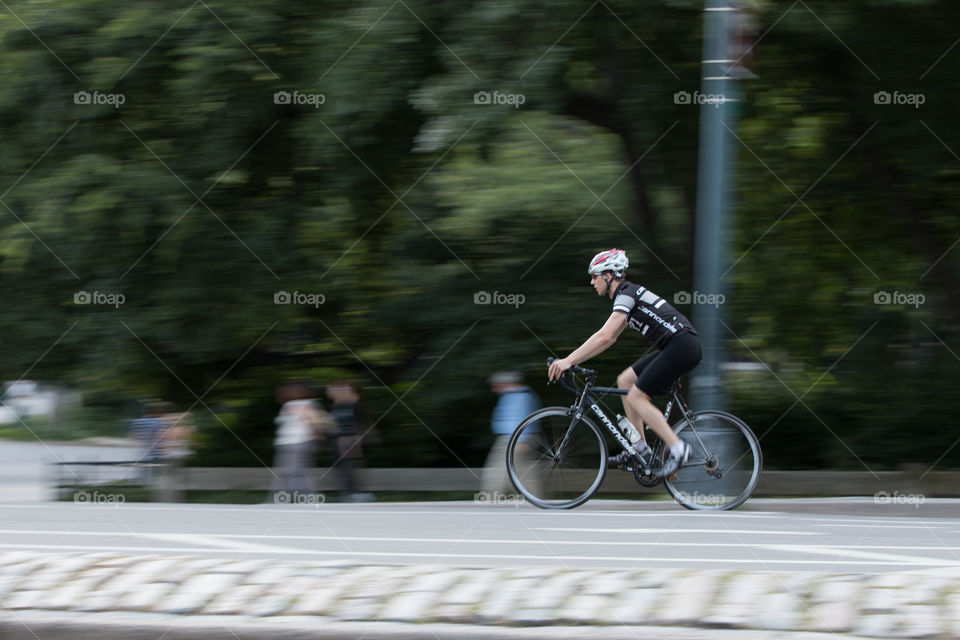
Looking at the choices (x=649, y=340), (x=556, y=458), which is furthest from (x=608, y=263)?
(x=556, y=458)

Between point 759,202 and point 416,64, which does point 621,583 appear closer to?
point 416,64

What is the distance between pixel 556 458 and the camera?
851 centimetres

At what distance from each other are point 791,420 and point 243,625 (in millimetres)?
12053

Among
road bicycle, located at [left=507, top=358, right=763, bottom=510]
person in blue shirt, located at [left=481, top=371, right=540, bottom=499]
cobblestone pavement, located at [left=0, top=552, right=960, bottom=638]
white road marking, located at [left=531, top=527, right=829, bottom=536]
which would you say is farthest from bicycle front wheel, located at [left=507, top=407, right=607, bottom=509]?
cobblestone pavement, located at [left=0, top=552, right=960, bottom=638]

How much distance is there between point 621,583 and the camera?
153 inches

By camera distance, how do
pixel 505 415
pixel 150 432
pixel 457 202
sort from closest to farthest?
pixel 505 415
pixel 457 202
pixel 150 432

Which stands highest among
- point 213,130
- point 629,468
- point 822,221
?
point 213,130

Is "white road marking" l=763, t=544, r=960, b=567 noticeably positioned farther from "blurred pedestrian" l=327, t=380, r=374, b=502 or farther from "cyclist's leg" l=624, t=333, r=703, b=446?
"blurred pedestrian" l=327, t=380, r=374, b=502

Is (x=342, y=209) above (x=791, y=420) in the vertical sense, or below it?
above

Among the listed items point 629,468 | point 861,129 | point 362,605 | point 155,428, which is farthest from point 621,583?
point 155,428

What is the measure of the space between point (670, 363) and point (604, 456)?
33.4 inches

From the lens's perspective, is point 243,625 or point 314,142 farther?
point 314,142

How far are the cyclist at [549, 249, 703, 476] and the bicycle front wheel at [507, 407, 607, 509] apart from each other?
405 millimetres

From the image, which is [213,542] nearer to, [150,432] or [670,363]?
[670,363]
